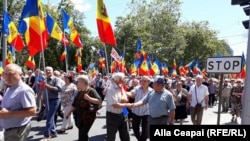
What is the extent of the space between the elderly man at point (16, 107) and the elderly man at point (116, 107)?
2060 mm

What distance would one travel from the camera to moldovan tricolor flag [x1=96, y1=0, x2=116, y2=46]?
938cm

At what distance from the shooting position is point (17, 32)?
15664mm

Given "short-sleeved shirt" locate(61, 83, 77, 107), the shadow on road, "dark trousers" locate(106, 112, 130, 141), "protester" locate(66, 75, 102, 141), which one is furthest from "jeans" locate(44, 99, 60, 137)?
"dark trousers" locate(106, 112, 130, 141)

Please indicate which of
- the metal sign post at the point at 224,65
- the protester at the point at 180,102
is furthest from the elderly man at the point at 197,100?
the metal sign post at the point at 224,65

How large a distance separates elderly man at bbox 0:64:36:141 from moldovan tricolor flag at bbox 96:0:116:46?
424 cm

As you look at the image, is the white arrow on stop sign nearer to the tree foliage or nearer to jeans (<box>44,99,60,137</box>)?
jeans (<box>44,99,60,137</box>)

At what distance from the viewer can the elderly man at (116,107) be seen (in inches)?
282

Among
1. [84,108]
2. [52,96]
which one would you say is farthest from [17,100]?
[52,96]

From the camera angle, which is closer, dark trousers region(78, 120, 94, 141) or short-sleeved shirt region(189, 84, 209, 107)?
dark trousers region(78, 120, 94, 141)

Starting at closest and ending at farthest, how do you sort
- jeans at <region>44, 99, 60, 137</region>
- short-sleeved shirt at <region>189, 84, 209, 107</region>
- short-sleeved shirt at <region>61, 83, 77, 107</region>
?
1. jeans at <region>44, 99, 60, 137</region>
2. short-sleeved shirt at <region>61, 83, 77, 107</region>
3. short-sleeved shirt at <region>189, 84, 209, 107</region>

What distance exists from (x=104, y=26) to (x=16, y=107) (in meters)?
4.69

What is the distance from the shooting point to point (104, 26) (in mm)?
9500

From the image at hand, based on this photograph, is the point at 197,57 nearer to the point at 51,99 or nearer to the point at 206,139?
the point at 51,99

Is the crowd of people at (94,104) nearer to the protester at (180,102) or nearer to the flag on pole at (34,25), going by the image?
the protester at (180,102)
